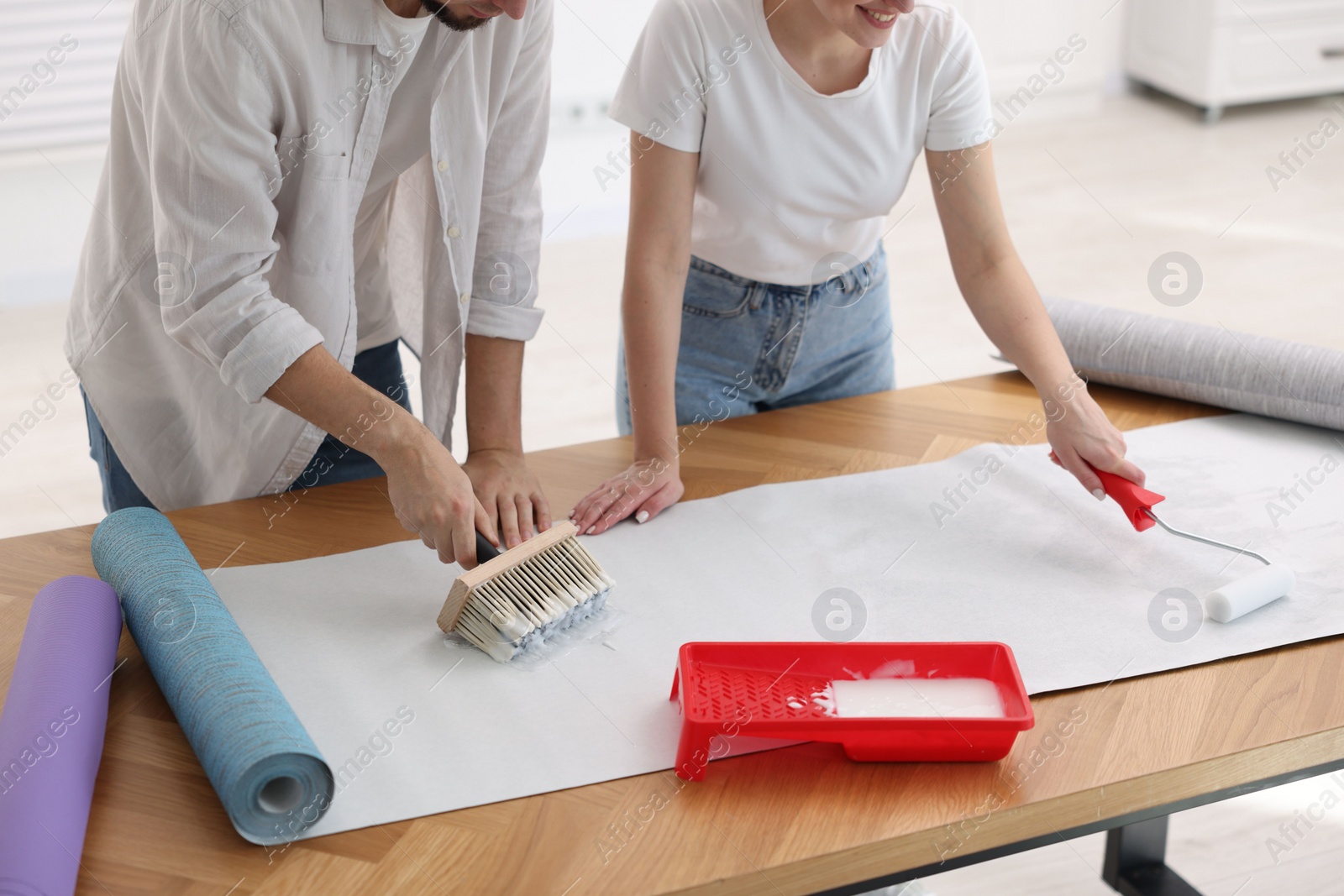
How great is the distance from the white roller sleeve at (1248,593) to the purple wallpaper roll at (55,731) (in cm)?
88

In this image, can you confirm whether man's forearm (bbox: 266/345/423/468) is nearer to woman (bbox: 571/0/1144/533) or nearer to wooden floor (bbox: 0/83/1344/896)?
woman (bbox: 571/0/1144/533)

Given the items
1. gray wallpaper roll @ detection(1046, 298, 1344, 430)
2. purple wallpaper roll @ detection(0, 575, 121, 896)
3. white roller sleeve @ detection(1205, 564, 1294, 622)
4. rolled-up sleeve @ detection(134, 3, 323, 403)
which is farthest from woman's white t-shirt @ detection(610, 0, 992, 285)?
purple wallpaper roll @ detection(0, 575, 121, 896)

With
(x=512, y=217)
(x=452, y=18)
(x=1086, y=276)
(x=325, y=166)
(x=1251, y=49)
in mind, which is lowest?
(x=1086, y=276)

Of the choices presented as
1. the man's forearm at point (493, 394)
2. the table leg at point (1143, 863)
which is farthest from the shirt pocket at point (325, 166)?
the table leg at point (1143, 863)

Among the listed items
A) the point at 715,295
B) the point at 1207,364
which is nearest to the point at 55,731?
the point at 715,295

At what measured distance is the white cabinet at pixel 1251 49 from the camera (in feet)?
14.7

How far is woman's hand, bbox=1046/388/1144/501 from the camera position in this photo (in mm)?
1178

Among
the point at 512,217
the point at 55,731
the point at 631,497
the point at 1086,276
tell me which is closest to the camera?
the point at 55,731

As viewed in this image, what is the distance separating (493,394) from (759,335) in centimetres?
35

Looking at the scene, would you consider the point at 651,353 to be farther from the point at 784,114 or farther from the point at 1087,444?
the point at 1087,444

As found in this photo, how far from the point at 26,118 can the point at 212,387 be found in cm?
298

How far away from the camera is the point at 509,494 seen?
1.19 meters

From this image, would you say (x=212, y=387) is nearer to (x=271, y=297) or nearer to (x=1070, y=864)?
(x=271, y=297)

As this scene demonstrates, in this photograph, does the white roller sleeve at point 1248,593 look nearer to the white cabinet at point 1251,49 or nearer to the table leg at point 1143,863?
the table leg at point 1143,863
